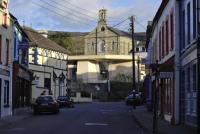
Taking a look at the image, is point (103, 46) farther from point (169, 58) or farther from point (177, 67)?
point (177, 67)

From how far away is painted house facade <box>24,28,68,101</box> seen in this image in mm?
68125

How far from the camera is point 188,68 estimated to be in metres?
24.6

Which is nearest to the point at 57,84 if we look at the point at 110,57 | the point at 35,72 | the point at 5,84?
the point at 35,72

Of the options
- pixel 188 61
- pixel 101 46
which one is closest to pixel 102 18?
pixel 101 46

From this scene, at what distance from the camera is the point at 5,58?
35.7m

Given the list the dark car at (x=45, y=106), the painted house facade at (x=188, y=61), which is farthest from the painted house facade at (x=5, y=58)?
the painted house facade at (x=188, y=61)

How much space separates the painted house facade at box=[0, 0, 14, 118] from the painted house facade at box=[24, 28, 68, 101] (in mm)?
26057

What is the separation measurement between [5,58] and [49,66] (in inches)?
1455

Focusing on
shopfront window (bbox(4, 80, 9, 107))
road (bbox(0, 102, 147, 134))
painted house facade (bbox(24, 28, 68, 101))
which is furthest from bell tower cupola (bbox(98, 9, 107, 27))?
road (bbox(0, 102, 147, 134))

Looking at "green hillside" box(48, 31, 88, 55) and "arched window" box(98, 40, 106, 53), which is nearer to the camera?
"green hillside" box(48, 31, 88, 55)

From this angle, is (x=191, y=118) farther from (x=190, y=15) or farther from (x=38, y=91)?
(x=38, y=91)

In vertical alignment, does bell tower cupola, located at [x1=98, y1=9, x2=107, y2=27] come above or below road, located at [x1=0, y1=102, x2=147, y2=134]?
above

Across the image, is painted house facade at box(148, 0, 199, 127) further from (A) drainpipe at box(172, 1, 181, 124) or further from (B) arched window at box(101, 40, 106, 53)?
(B) arched window at box(101, 40, 106, 53)

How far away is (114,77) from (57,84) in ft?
98.3
